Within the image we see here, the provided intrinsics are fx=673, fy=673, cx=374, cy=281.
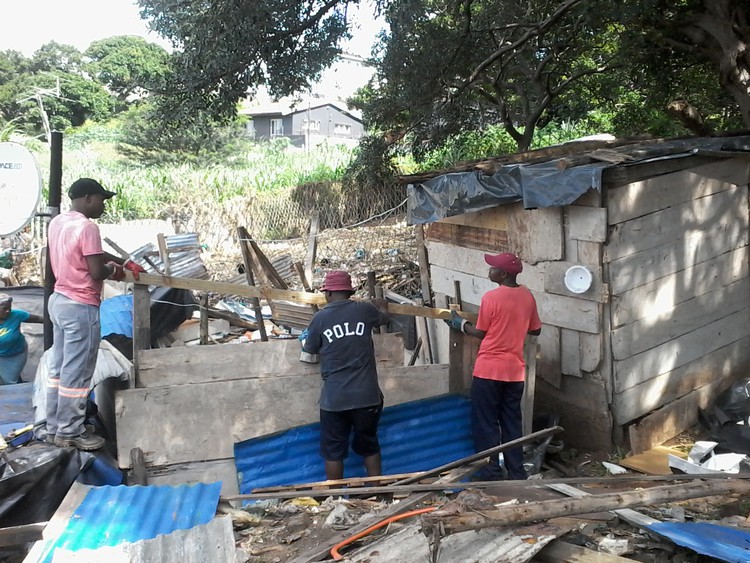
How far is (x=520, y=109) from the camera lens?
54.9 feet

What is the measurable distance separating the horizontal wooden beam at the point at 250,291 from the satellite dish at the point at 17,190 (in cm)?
152

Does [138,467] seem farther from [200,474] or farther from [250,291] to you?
[250,291]

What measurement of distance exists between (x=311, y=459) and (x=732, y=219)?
186 inches

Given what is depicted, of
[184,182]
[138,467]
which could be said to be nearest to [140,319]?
[138,467]

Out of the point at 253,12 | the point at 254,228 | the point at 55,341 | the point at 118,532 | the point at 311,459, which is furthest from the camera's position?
the point at 254,228

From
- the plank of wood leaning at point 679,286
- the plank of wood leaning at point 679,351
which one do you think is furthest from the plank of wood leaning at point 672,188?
the plank of wood leaning at point 679,351

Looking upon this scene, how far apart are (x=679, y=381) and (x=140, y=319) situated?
4.87 m

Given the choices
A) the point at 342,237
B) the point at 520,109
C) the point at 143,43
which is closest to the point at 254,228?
the point at 342,237

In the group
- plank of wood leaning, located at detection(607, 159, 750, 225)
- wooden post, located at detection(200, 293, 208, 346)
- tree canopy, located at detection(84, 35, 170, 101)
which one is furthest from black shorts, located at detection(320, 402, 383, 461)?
tree canopy, located at detection(84, 35, 170, 101)

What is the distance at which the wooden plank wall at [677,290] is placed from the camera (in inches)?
225

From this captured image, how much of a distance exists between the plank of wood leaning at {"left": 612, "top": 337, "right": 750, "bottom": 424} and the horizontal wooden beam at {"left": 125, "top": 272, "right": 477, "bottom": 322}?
1.63m

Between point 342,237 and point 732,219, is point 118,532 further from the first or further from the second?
point 342,237

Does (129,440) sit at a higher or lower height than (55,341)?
lower

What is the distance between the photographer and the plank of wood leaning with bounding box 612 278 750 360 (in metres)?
5.79
